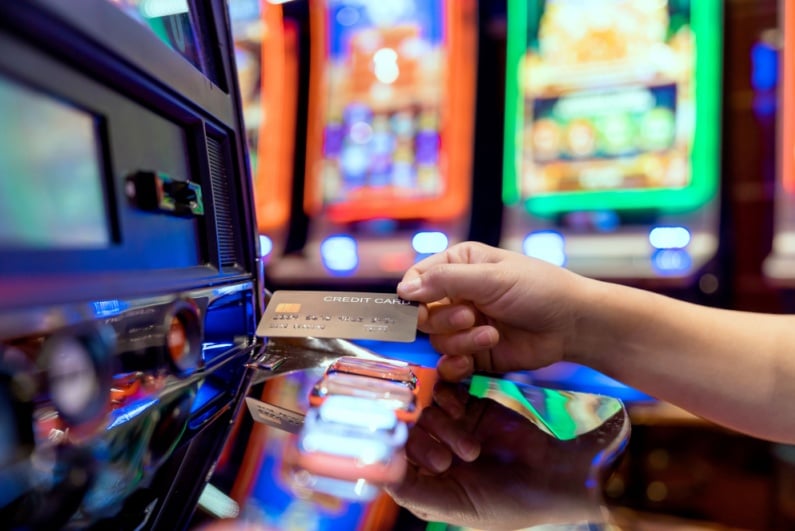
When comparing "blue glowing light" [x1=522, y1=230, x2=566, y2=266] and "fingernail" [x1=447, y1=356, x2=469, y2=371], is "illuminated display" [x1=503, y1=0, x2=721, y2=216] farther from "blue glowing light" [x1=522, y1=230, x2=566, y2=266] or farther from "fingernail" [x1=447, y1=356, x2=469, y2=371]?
"fingernail" [x1=447, y1=356, x2=469, y2=371]

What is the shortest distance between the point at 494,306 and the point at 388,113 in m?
1.79

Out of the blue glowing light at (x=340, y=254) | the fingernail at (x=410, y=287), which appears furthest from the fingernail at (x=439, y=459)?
the blue glowing light at (x=340, y=254)

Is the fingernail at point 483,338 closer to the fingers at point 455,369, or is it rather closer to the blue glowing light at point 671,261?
the fingers at point 455,369

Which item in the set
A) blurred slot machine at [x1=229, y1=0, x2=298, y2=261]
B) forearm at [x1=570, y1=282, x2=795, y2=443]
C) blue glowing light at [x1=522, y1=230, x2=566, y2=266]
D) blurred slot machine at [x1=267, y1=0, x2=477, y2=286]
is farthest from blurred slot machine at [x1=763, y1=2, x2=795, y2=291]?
blurred slot machine at [x1=229, y1=0, x2=298, y2=261]

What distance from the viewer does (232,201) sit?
0.75m

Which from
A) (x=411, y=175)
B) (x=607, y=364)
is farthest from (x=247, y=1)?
(x=607, y=364)

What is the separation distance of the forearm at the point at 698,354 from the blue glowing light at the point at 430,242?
1454 mm

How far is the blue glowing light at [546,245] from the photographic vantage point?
76.7 inches

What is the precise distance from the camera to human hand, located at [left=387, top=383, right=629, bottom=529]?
32 cm

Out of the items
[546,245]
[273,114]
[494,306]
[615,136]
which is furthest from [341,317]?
[273,114]

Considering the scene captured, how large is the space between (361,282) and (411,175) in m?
0.49

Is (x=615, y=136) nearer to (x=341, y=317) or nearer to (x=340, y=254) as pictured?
(x=340, y=254)

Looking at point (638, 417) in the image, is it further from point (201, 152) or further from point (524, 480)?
point (201, 152)

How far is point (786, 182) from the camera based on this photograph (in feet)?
5.61
